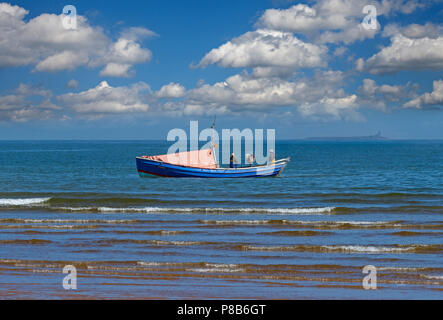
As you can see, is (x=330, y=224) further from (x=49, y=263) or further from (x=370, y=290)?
(x=49, y=263)

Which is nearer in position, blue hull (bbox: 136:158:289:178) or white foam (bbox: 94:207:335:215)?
white foam (bbox: 94:207:335:215)

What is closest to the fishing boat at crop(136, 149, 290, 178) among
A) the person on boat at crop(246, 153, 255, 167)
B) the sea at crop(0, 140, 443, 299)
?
the person on boat at crop(246, 153, 255, 167)

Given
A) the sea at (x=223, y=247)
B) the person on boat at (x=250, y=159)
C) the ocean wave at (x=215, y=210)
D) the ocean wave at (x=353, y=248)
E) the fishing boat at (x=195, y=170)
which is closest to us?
the sea at (x=223, y=247)

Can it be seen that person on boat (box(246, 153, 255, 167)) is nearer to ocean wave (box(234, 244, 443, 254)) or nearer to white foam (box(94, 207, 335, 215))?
white foam (box(94, 207, 335, 215))

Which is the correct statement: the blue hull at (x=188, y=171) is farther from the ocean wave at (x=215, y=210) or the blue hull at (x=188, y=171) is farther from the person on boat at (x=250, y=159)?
the ocean wave at (x=215, y=210)

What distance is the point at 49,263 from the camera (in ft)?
44.8

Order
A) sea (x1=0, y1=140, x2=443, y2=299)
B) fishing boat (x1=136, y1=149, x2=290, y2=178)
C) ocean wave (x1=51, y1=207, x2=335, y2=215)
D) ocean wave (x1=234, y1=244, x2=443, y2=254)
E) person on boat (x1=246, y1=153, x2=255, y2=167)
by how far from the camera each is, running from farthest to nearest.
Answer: person on boat (x1=246, y1=153, x2=255, y2=167), fishing boat (x1=136, y1=149, x2=290, y2=178), ocean wave (x1=51, y1=207, x2=335, y2=215), ocean wave (x1=234, y1=244, x2=443, y2=254), sea (x1=0, y1=140, x2=443, y2=299)

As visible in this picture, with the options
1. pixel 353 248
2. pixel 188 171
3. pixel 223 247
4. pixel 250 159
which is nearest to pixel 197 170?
pixel 188 171

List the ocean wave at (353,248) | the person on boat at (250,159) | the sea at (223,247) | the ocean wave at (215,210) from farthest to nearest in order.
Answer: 1. the person on boat at (250,159)
2. the ocean wave at (215,210)
3. the ocean wave at (353,248)
4. the sea at (223,247)

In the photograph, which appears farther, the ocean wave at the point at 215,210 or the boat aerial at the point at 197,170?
the boat aerial at the point at 197,170

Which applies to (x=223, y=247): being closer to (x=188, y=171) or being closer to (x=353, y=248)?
(x=353, y=248)

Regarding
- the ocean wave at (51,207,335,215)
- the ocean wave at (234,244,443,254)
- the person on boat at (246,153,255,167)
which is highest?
the person on boat at (246,153,255,167)

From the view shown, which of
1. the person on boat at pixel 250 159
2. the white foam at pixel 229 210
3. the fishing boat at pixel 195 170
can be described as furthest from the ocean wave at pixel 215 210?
the person on boat at pixel 250 159
